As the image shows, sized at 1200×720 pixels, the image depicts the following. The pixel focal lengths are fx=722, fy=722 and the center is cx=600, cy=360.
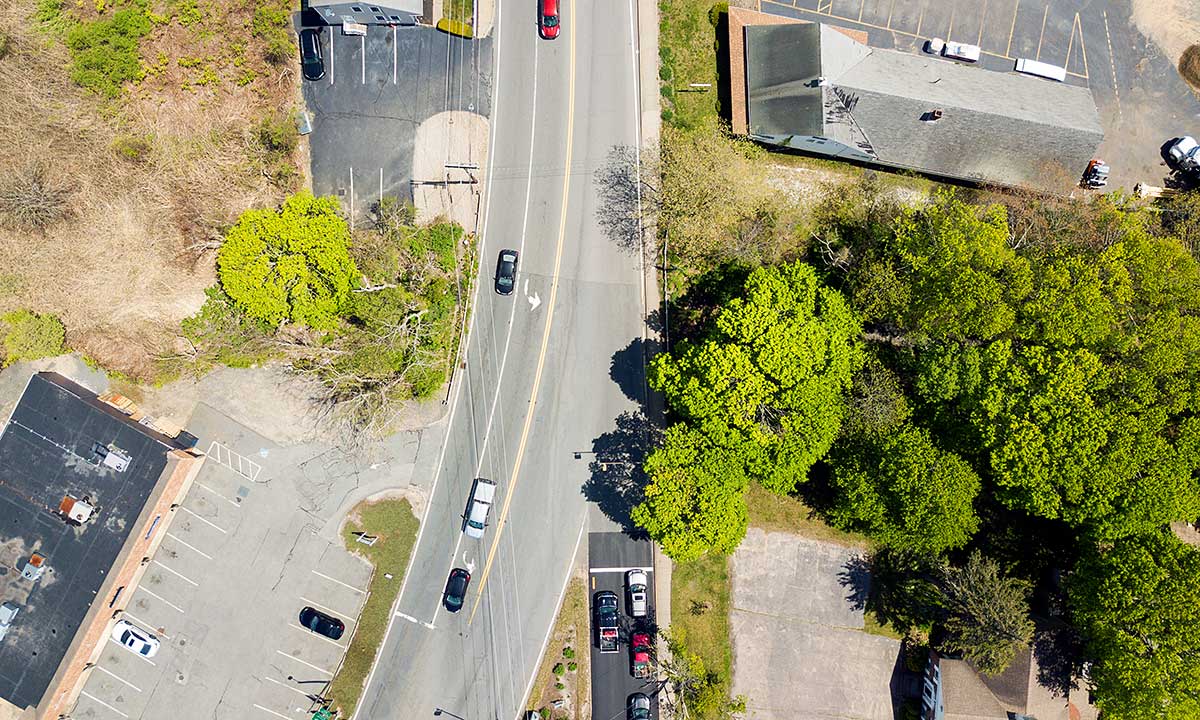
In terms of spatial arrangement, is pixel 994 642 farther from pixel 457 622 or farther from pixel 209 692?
pixel 209 692

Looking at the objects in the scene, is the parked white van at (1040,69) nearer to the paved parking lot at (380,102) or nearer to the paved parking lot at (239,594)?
the paved parking lot at (380,102)

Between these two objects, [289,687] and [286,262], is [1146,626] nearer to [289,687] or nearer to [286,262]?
[289,687]

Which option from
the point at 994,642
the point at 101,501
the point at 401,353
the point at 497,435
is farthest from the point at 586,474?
the point at 101,501

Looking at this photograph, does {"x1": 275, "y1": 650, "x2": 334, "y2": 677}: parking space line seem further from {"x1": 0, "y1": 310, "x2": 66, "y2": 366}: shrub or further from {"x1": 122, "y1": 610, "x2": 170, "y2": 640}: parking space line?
{"x1": 0, "y1": 310, "x2": 66, "y2": 366}: shrub

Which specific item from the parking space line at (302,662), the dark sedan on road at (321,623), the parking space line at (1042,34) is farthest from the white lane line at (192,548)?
the parking space line at (1042,34)

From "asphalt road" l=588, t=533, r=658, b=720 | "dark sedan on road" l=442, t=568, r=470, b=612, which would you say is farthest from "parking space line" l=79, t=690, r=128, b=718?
"asphalt road" l=588, t=533, r=658, b=720

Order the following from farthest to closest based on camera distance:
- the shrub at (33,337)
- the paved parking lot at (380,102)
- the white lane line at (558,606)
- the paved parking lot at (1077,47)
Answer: the paved parking lot at (1077,47)
the paved parking lot at (380,102)
the white lane line at (558,606)
the shrub at (33,337)
